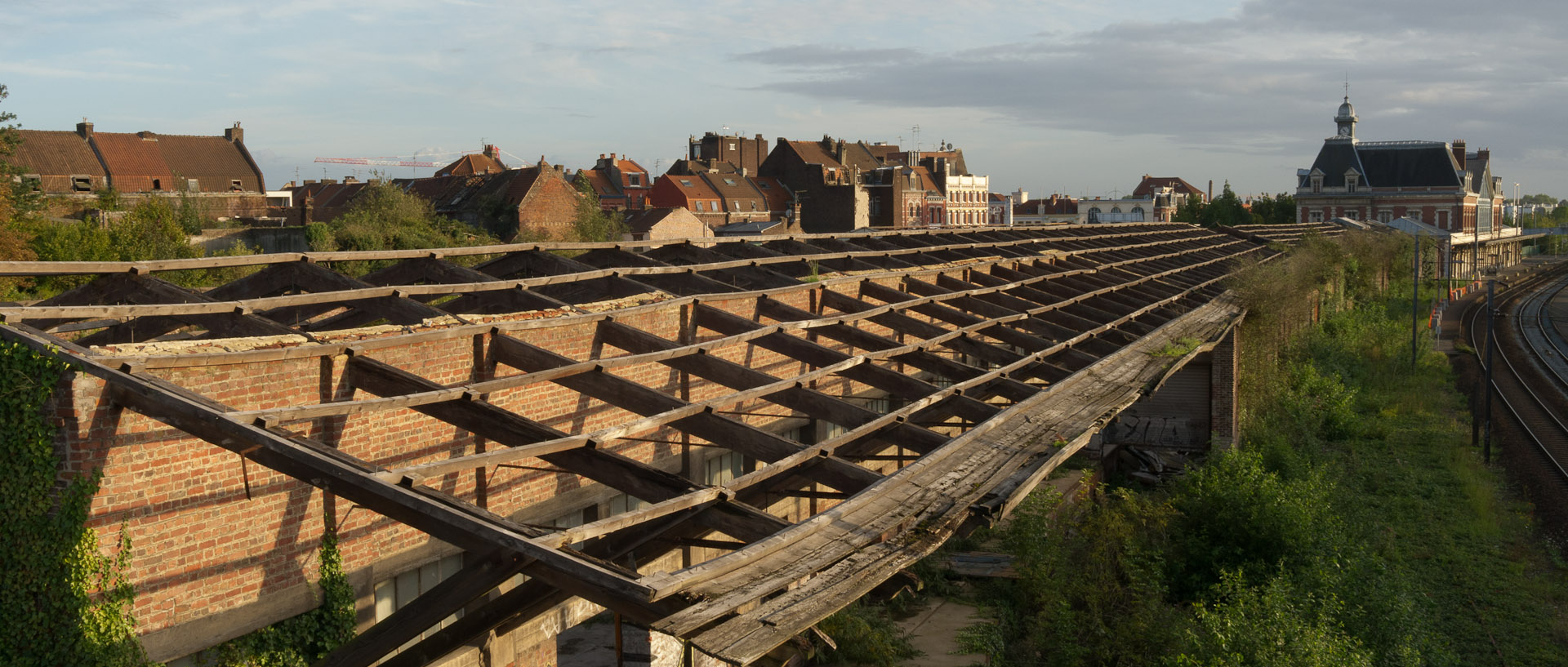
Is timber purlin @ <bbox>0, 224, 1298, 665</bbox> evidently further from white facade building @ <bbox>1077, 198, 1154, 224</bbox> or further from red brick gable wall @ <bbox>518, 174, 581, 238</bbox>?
white facade building @ <bbox>1077, 198, 1154, 224</bbox>

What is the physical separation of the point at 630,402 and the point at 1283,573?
9542 millimetres

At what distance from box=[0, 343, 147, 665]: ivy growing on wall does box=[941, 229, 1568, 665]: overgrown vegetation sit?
9.12m

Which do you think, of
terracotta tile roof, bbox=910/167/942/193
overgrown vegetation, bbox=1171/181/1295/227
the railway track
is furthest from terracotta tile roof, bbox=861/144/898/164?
the railway track

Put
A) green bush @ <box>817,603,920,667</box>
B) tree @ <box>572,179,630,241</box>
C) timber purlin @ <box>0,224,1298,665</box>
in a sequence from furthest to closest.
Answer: tree @ <box>572,179,630,241</box>, green bush @ <box>817,603,920,667</box>, timber purlin @ <box>0,224,1298,665</box>

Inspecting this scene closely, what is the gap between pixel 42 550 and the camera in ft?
20.9

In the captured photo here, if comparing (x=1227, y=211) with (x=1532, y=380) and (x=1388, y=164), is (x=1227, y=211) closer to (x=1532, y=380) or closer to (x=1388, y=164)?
(x=1388, y=164)

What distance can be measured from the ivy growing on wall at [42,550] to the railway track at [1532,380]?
76.2ft

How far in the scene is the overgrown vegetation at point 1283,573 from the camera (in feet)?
40.0

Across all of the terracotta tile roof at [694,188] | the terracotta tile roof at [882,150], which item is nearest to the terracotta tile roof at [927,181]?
the terracotta tile roof at [882,150]

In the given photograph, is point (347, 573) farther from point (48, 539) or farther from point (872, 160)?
point (872, 160)

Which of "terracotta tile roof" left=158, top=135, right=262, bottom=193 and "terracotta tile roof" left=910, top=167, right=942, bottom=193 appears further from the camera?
"terracotta tile roof" left=910, top=167, right=942, bottom=193

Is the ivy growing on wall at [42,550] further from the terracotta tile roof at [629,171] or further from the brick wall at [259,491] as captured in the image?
the terracotta tile roof at [629,171]

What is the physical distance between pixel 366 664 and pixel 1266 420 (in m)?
23.0

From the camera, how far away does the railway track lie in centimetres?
2505
